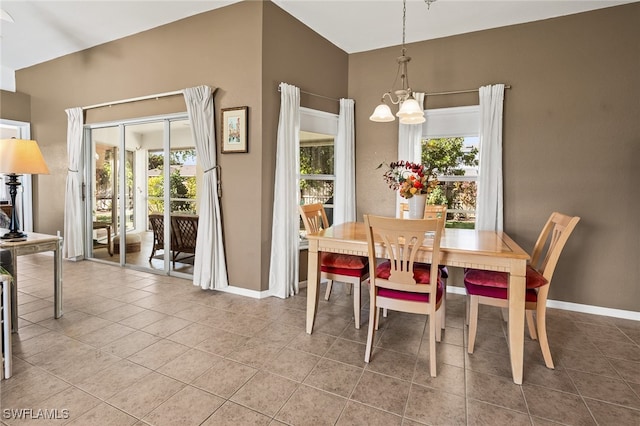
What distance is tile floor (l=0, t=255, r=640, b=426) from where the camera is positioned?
1.78m

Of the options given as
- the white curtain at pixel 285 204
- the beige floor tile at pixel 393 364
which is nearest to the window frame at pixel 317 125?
the white curtain at pixel 285 204

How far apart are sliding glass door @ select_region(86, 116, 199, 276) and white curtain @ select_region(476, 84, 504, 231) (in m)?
3.30

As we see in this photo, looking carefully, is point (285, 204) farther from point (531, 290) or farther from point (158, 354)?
point (531, 290)

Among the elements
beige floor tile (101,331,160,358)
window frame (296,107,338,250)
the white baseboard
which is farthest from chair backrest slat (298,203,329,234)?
the white baseboard

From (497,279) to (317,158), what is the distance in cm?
257

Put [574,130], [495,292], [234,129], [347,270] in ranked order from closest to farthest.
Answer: [495,292] < [347,270] < [574,130] < [234,129]

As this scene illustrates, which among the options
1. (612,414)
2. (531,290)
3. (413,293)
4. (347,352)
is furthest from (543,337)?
(347,352)

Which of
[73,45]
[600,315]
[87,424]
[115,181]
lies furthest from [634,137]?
[73,45]

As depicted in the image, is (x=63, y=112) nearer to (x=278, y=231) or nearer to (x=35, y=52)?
(x=35, y=52)

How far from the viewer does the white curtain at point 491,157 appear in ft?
11.7

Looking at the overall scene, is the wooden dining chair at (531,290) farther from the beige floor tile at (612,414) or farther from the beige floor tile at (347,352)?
the beige floor tile at (347,352)

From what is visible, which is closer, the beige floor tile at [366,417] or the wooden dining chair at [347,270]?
the beige floor tile at [366,417]

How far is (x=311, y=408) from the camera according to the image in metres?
1.82

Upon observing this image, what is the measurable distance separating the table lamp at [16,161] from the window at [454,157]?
382 cm
